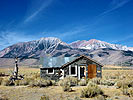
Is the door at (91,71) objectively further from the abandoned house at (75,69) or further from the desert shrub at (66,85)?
the desert shrub at (66,85)

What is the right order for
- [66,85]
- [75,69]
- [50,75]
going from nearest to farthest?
[66,85] < [75,69] < [50,75]

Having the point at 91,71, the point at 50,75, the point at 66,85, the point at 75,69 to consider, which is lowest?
the point at 66,85

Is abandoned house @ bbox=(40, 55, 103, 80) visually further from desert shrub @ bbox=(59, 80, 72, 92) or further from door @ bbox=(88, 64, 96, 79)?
desert shrub @ bbox=(59, 80, 72, 92)

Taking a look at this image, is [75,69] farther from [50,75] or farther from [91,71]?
[50,75]

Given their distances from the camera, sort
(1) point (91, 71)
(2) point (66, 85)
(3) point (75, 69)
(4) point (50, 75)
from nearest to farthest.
Answer: 1. (2) point (66, 85)
2. (3) point (75, 69)
3. (4) point (50, 75)
4. (1) point (91, 71)

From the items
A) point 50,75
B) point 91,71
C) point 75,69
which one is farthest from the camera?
point 91,71

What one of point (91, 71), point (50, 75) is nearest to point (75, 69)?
point (91, 71)

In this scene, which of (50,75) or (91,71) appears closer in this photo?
(50,75)

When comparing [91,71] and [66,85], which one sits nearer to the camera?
[66,85]

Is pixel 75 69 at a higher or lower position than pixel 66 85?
higher

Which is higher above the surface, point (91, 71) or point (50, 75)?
point (91, 71)

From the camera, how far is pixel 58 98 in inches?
401

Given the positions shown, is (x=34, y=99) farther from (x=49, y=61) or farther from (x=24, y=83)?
(x=49, y=61)

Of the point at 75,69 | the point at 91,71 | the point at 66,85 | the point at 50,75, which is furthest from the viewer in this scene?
the point at 91,71
